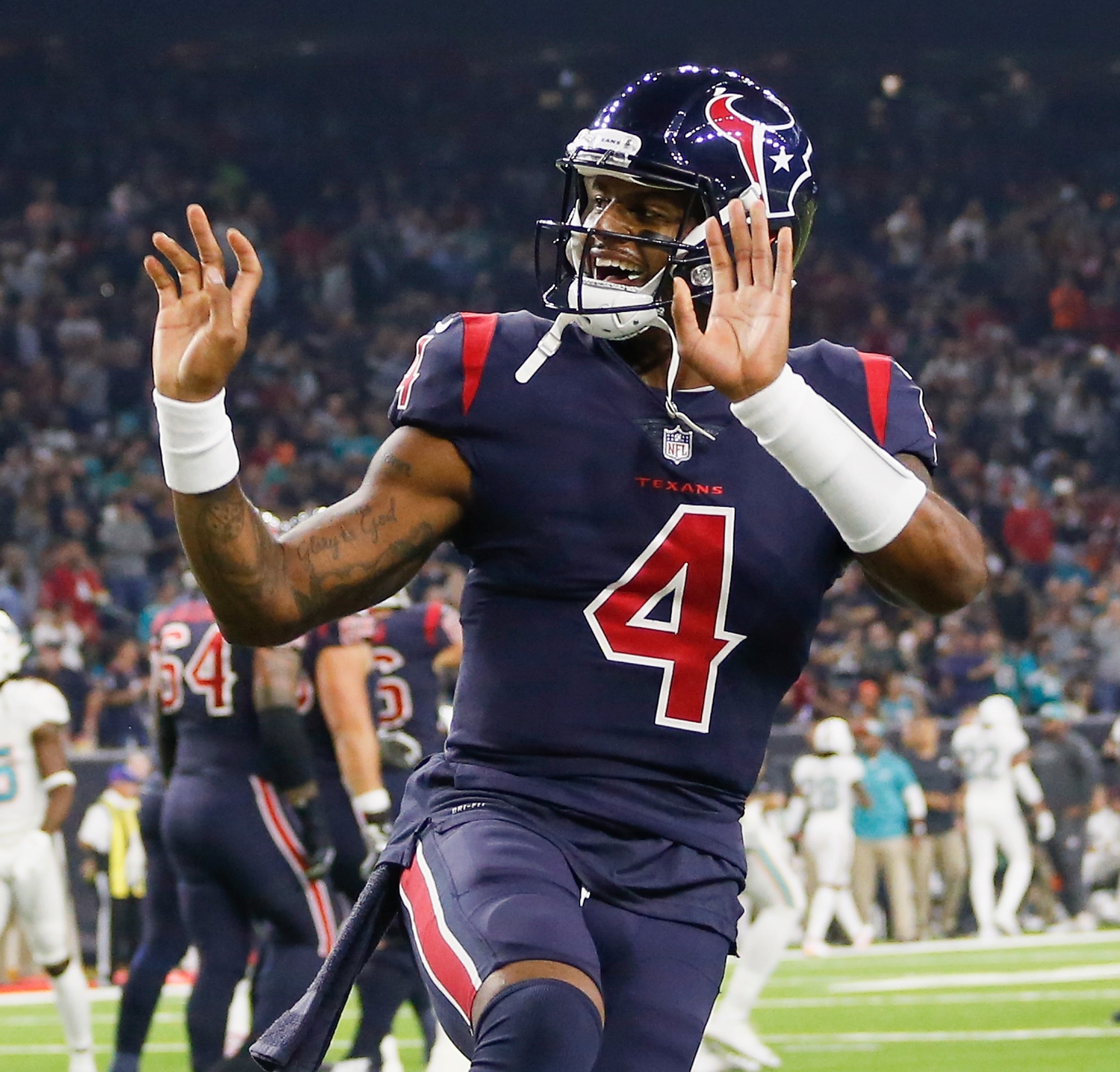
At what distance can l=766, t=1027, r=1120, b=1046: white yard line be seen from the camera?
8164mm

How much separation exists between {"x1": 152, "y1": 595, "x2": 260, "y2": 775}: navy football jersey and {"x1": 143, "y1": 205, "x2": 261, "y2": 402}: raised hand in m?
3.35

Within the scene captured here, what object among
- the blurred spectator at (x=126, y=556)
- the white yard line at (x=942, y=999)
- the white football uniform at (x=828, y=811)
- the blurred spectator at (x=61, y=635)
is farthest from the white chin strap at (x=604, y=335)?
the blurred spectator at (x=126, y=556)

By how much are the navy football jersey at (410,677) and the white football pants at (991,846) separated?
7391mm

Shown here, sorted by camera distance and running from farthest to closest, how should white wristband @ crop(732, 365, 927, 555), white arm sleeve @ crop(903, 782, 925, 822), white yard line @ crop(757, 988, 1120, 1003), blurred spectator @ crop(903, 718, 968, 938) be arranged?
blurred spectator @ crop(903, 718, 968, 938)
white arm sleeve @ crop(903, 782, 925, 822)
white yard line @ crop(757, 988, 1120, 1003)
white wristband @ crop(732, 365, 927, 555)

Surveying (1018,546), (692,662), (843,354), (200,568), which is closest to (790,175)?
(843,354)

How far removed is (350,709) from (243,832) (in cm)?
53

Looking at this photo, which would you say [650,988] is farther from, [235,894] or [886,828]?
[886,828]

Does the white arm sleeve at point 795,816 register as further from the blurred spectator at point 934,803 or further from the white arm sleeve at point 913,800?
the blurred spectator at point 934,803

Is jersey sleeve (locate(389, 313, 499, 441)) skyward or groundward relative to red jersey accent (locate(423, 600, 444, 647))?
skyward

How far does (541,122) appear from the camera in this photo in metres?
21.2

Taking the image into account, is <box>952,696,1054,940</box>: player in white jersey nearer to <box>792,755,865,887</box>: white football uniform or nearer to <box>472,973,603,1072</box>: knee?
<box>792,755,865,887</box>: white football uniform

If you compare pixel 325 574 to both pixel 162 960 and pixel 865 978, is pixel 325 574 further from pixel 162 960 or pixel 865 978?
pixel 865 978

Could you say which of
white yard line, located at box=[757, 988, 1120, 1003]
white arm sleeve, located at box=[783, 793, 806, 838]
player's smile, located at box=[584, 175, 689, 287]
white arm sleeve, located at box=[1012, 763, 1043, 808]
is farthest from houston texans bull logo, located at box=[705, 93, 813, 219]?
white arm sleeve, located at box=[1012, 763, 1043, 808]

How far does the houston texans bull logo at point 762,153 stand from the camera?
118 inches
